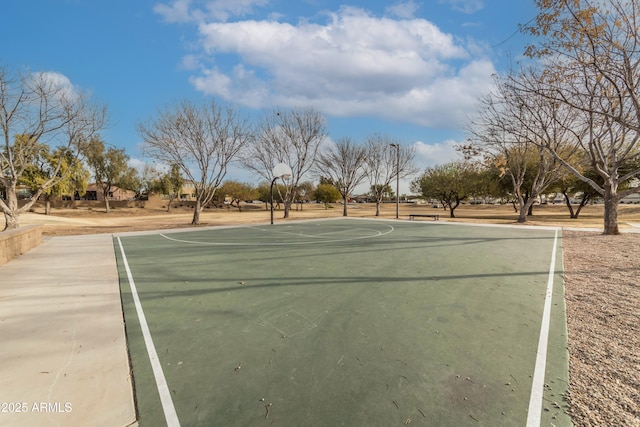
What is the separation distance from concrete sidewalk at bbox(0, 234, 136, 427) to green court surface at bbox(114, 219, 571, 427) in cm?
20

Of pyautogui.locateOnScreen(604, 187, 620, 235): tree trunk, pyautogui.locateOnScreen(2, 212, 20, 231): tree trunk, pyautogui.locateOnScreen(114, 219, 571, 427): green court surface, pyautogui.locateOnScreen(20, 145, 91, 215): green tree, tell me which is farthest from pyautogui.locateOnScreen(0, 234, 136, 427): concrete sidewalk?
pyautogui.locateOnScreen(20, 145, 91, 215): green tree

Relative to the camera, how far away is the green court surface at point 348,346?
2.36 meters

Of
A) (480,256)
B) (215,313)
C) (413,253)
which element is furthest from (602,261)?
(215,313)

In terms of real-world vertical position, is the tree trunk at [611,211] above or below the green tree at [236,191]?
below

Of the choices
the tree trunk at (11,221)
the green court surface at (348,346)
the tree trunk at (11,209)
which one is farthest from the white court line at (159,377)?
the tree trunk at (11,221)

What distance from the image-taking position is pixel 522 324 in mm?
3994

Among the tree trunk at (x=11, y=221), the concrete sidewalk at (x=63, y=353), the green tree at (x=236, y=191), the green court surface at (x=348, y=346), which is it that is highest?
the green tree at (x=236, y=191)

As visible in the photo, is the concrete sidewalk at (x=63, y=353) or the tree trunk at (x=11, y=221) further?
the tree trunk at (x=11, y=221)

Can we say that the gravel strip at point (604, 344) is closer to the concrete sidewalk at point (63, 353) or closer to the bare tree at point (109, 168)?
the concrete sidewalk at point (63, 353)

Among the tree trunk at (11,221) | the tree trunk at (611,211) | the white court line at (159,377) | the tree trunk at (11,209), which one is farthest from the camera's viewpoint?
the tree trunk at (11,221)

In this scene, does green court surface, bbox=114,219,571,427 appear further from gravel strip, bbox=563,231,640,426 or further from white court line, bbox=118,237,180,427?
gravel strip, bbox=563,231,640,426

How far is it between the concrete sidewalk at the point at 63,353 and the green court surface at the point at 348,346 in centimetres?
20

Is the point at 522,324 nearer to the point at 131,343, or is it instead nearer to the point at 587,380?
the point at 587,380

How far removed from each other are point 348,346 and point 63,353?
134 inches
